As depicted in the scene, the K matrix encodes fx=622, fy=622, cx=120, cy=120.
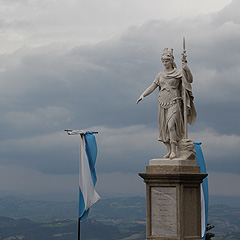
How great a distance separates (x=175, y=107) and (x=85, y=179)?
605 cm

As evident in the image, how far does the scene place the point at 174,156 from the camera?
2245cm

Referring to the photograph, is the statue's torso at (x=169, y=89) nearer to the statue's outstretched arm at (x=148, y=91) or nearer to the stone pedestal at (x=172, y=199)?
the statue's outstretched arm at (x=148, y=91)

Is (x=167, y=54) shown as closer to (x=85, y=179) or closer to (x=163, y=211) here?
(x=163, y=211)

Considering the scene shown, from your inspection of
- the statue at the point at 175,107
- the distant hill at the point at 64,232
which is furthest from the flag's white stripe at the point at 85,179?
the distant hill at the point at 64,232

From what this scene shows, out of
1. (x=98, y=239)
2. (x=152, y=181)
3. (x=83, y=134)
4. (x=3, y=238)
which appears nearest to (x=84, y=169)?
(x=83, y=134)

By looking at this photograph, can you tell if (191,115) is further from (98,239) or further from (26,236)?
(26,236)

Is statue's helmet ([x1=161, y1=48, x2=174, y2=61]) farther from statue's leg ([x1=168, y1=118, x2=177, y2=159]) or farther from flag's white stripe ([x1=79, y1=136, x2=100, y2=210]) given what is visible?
flag's white stripe ([x1=79, y1=136, x2=100, y2=210])

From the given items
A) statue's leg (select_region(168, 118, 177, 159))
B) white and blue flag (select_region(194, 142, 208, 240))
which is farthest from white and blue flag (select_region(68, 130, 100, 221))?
statue's leg (select_region(168, 118, 177, 159))

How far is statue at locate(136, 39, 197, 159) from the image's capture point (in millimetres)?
22672

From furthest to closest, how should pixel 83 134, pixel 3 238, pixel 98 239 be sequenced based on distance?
1. pixel 3 238
2. pixel 98 239
3. pixel 83 134

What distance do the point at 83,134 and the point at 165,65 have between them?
5.30 m

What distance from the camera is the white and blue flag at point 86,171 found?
1041 inches

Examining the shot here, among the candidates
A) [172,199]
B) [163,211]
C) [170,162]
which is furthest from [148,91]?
[163,211]

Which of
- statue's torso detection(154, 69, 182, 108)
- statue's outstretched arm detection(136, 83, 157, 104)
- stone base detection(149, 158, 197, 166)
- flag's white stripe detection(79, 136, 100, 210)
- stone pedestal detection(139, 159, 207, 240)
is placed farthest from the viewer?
flag's white stripe detection(79, 136, 100, 210)
